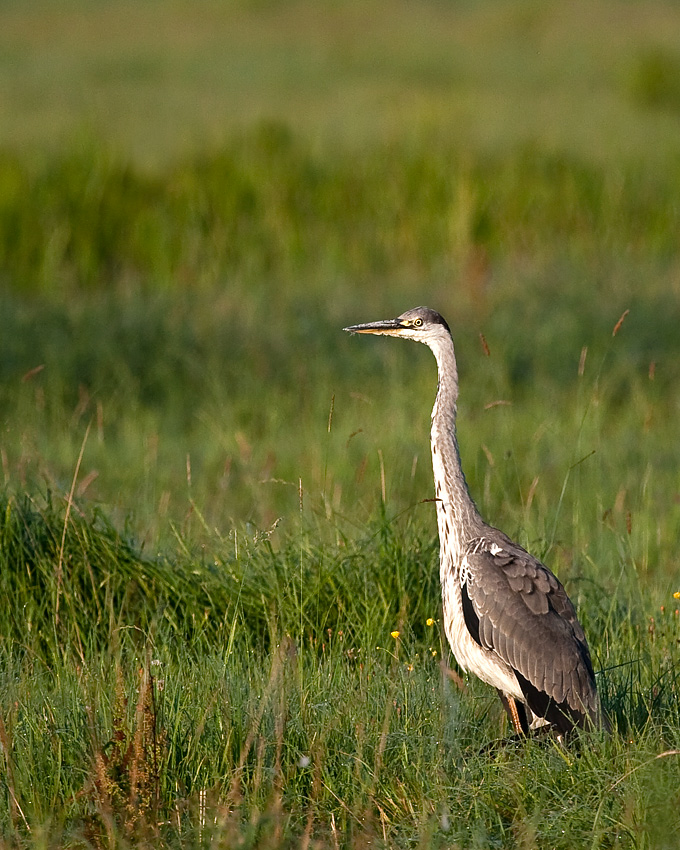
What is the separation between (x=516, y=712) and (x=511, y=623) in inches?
12.7

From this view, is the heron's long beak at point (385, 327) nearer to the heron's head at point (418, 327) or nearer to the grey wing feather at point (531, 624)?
the heron's head at point (418, 327)

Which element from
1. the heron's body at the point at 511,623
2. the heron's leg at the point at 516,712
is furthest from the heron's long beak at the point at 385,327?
the heron's leg at the point at 516,712

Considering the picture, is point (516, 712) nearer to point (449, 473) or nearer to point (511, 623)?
point (511, 623)

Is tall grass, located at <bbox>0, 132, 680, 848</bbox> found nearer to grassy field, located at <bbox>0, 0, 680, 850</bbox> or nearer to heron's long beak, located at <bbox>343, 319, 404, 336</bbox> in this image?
grassy field, located at <bbox>0, 0, 680, 850</bbox>

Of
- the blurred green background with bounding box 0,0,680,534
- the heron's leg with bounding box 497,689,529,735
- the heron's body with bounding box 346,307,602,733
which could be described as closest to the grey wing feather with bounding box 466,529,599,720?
the heron's body with bounding box 346,307,602,733

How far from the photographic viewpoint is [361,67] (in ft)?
94.6

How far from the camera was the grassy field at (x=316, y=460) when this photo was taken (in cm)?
345

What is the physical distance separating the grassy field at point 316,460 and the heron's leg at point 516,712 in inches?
3.7

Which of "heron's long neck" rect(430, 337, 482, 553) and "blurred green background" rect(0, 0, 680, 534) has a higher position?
"heron's long neck" rect(430, 337, 482, 553)

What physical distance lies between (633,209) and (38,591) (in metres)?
11.4

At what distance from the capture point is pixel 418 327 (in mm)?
4469

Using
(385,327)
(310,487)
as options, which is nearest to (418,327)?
(385,327)

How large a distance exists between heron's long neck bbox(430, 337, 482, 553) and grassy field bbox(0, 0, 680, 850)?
42cm

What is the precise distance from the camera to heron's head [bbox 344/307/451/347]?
443cm
